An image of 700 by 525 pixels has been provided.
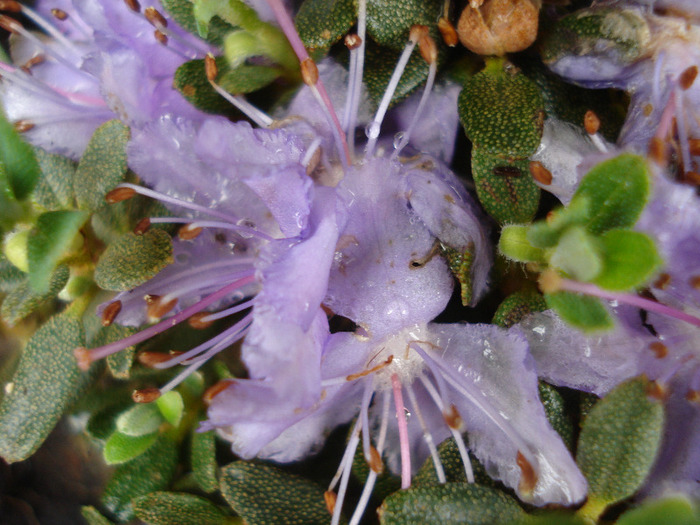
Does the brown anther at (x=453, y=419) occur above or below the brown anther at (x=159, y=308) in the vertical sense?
below

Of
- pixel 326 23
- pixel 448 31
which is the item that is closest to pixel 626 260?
pixel 448 31

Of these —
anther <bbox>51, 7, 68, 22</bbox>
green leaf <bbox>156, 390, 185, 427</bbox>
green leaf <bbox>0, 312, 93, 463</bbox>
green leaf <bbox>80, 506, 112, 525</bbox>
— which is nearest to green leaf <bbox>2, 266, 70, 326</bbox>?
green leaf <bbox>0, 312, 93, 463</bbox>

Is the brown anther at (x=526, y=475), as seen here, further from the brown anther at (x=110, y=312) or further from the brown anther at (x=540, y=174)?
the brown anther at (x=110, y=312)

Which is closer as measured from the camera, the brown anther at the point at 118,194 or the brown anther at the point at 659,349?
the brown anther at the point at 659,349

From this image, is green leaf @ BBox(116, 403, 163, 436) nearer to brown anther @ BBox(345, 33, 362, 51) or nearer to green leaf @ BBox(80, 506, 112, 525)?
green leaf @ BBox(80, 506, 112, 525)

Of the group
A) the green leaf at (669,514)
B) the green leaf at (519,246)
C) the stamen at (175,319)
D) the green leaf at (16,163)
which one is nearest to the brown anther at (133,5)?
the green leaf at (16,163)

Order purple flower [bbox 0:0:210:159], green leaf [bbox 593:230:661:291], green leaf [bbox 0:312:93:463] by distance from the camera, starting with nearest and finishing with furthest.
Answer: green leaf [bbox 593:230:661:291] → purple flower [bbox 0:0:210:159] → green leaf [bbox 0:312:93:463]

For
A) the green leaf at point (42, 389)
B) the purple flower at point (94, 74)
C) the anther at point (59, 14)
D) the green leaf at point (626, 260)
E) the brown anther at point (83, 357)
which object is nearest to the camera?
the green leaf at point (626, 260)
